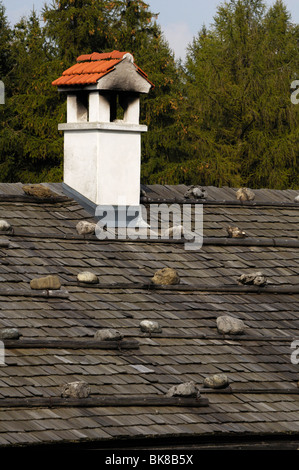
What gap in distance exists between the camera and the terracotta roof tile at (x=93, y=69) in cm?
1228

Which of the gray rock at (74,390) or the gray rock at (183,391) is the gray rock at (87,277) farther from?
the gray rock at (74,390)

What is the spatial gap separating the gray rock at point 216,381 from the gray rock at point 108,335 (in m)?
0.93

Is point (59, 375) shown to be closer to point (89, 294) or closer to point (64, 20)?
point (89, 294)

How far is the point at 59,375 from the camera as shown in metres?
8.32

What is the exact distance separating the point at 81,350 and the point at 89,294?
120 cm

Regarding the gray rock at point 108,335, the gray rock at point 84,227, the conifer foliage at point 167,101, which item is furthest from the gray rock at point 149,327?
the conifer foliage at point 167,101

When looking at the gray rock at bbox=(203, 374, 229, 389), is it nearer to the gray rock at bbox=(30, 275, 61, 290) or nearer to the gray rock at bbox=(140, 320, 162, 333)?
the gray rock at bbox=(140, 320, 162, 333)

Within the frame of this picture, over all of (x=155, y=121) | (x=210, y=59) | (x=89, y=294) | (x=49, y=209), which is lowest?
(x=89, y=294)

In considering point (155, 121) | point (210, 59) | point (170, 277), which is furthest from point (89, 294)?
point (210, 59)

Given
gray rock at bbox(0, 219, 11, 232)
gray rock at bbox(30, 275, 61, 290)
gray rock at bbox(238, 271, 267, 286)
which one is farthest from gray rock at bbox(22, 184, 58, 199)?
gray rock at bbox(238, 271, 267, 286)

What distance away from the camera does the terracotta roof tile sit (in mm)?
12281

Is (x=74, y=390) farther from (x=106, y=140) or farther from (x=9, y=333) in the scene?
(x=106, y=140)

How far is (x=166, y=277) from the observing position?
10.5 meters

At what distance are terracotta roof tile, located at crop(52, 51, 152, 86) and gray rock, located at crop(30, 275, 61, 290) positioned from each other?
3438mm
